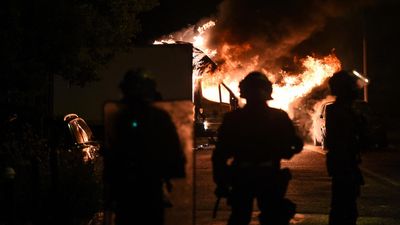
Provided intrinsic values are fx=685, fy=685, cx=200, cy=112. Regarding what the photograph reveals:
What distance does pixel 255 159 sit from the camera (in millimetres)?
5910

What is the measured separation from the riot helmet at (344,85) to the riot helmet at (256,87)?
→ 1.09 m

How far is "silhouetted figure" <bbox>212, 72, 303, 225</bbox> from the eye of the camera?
5.86 m

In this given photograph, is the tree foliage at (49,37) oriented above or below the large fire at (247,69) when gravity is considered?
below

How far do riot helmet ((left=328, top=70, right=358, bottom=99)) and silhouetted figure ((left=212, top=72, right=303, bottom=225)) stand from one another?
3.63 feet

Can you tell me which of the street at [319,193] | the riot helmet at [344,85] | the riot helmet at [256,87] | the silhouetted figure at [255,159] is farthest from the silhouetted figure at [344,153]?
the street at [319,193]

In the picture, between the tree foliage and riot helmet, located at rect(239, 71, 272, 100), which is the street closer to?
the tree foliage

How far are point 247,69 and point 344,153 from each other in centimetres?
→ 2130

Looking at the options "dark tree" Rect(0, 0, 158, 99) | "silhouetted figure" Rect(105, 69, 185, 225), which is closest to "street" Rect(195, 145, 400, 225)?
"dark tree" Rect(0, 0, 158, 99)

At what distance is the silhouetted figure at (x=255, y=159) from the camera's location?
5.86 m

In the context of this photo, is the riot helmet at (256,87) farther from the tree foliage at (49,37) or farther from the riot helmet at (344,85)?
the tree foliage at (49,37)

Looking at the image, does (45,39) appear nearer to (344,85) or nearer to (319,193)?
(344,85)

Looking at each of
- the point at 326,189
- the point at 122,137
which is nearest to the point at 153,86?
the point at 122,137

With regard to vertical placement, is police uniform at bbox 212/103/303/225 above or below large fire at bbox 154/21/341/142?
below

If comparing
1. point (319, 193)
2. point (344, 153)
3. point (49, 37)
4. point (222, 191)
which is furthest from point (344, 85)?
point (319, 193)
